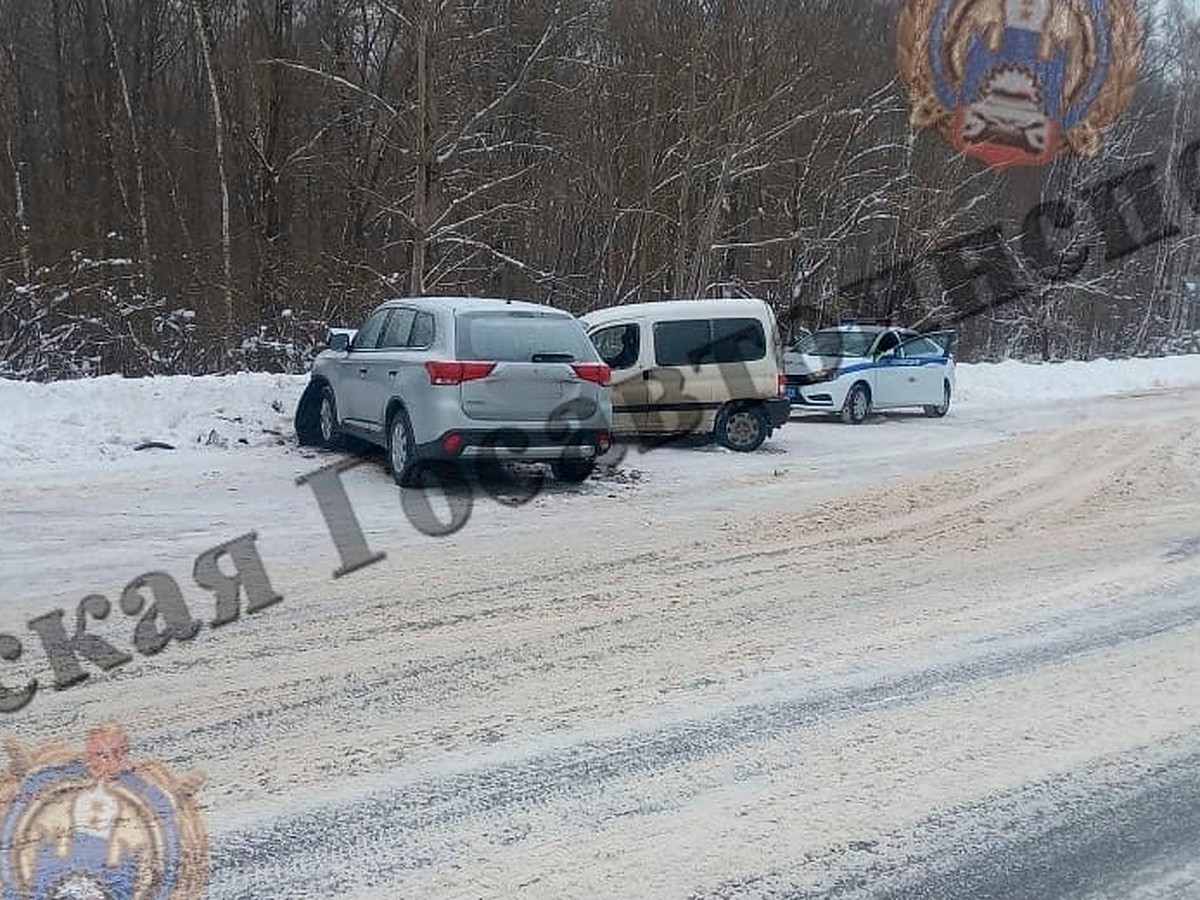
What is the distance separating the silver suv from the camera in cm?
964

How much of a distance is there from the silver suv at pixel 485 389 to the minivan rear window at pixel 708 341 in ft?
9.87

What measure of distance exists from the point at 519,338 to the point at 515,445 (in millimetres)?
990

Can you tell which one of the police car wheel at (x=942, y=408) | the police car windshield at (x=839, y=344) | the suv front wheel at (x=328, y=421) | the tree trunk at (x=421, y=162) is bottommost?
the police car wheel at (x=942, y=408)

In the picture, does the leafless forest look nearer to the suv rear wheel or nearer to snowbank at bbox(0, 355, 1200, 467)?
snowbank at bbox(0, 355, 1200, 467)

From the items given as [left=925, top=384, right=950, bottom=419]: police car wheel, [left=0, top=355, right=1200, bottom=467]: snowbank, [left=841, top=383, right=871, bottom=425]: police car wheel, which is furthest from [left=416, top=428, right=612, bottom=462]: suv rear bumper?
[left=925, top=384, right=950, bottom=419]: police car wheel

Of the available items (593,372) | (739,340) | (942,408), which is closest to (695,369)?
(739,340)

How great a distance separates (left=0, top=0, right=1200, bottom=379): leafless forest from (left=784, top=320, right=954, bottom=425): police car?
224 inches

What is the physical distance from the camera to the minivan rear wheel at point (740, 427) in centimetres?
1356

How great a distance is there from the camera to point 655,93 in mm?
24562

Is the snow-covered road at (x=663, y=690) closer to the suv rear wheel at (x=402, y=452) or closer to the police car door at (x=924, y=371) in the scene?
the suv rear wheel at (x=402, y=452)

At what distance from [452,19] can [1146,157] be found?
2863cm

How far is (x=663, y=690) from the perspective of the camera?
17.0 feet

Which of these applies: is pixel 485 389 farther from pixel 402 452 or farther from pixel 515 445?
pixel 402 452

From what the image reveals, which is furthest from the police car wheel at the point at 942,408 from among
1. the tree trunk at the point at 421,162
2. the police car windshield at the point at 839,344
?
the tree trunk at the point at 421,162
